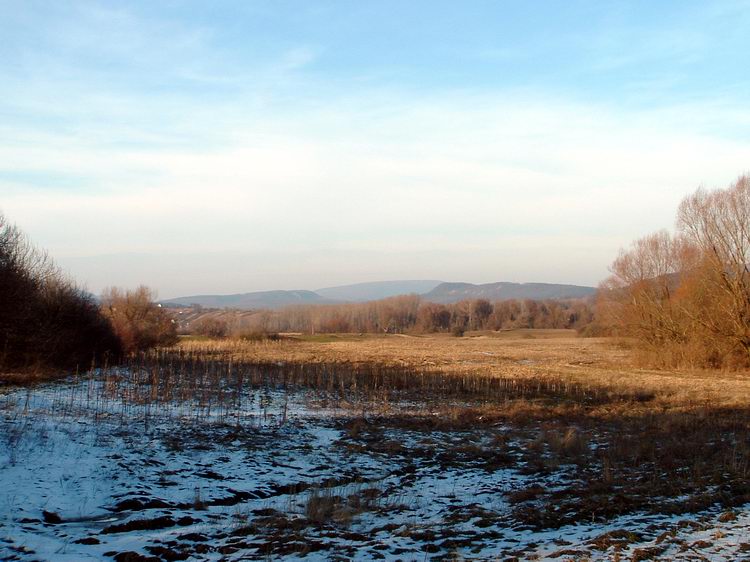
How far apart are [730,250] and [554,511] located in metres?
31.8

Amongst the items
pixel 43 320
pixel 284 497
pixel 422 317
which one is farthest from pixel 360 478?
pixel 422 317

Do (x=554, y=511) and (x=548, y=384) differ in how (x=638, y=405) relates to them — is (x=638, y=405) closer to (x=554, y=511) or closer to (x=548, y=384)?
(x=548, y=384)

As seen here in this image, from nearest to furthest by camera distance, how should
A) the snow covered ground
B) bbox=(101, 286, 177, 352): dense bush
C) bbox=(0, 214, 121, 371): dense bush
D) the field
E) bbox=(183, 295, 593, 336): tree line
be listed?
the snow covered ground < the field < bbox=(0, 214, 121, 371): dense bush < bbox=(101, 286, 177, 352): dense bush < bbox=(183, 295, 593, 336): tree line

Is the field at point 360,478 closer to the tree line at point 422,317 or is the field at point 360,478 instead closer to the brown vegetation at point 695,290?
the brown vegetation at point 695,290

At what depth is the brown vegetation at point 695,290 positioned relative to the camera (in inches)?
1340

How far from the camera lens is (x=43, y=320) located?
22844mm

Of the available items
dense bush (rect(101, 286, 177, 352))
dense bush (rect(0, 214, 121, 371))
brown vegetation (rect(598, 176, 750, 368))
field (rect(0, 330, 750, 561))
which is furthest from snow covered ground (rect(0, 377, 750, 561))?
brown vegetation (rect(598, 176, 750, 368))

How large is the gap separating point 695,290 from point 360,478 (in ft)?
107

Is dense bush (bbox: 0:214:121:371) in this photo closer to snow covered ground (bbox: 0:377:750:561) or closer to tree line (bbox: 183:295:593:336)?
snow covered ground (bbox: 0:377:750:561)

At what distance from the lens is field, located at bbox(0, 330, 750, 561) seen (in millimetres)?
7062

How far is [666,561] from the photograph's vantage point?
6160 millimetres

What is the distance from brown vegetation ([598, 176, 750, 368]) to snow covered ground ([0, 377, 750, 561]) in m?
26.2

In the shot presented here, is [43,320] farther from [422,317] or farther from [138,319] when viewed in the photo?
[422,317]

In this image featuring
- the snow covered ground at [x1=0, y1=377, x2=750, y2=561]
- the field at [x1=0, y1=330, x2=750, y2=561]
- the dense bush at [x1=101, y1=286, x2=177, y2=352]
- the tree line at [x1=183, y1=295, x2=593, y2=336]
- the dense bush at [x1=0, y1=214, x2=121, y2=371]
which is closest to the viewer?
the snow covered ground at [x1=0, y1=377, x2=750, y2=561]
